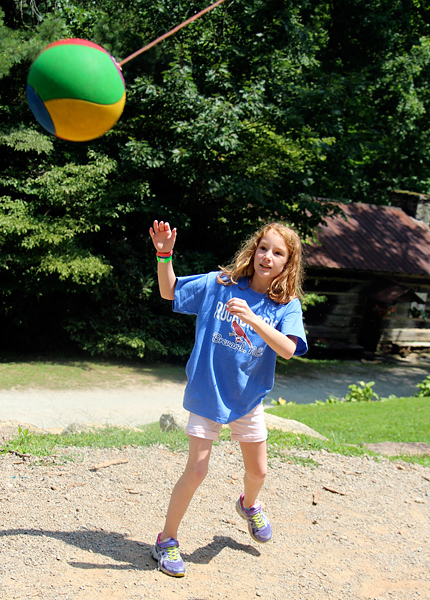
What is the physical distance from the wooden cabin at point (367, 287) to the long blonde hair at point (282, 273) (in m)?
11.2

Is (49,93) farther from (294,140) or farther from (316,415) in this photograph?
(294,140)

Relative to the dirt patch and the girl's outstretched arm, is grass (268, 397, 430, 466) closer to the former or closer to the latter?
the dirt patch

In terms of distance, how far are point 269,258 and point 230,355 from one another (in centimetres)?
60

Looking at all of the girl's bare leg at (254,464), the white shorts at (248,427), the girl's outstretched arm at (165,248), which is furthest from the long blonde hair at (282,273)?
the girl's bare leg at (254,464)

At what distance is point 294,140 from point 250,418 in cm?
916

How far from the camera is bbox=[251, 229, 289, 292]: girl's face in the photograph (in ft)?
10.3

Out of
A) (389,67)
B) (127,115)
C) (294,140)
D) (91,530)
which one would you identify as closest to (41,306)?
(127,115)

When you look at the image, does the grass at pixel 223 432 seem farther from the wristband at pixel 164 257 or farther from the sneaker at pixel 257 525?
the wristband at pixel 164 257

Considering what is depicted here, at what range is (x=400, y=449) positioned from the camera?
586 centimetres

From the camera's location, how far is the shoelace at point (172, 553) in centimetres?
299

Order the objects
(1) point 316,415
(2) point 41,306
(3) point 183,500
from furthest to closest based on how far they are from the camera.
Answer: (2) point 41,306, (1) point 316,415, (3) point 183,500

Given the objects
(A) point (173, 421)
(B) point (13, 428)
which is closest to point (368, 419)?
(A) point (173, 421)

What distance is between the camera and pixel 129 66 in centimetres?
1100

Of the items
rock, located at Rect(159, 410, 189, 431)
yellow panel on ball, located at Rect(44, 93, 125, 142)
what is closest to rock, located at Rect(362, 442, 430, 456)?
rock, located at Rect(159, 410, 189, 431)
